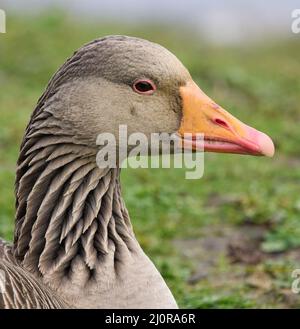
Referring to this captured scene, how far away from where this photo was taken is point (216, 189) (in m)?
9.86

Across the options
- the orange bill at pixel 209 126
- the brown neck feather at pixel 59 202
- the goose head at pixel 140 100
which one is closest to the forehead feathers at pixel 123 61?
the goose head at pixel 140 100

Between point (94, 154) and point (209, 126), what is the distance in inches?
27.8

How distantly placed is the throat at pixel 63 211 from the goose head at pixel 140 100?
0.19 meters

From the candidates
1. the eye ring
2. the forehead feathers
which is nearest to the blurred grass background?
the eye ring

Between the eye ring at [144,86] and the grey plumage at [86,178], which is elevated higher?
the eye ring at [144,86]

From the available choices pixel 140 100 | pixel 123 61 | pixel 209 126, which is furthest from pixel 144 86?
pixel 209 126

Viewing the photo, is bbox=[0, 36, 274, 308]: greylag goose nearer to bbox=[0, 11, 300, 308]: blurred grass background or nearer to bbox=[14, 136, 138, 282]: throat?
bbox=[14, 136, 138, 282]: throat

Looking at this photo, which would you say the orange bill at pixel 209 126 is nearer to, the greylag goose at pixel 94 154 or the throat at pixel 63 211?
the greylag goose at pixel 94 154

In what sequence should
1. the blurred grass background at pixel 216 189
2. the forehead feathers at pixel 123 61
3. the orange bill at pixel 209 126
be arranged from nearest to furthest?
1. the forehead feathers at pixel 123 61
2. the orange bill at pixel 209 126
3. the blurred grass background at pixel 216 189

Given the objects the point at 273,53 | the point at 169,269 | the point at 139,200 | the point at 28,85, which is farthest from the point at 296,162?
the point at 273,53

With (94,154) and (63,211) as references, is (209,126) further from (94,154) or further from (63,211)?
(63,211)

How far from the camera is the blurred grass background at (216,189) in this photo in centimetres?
739

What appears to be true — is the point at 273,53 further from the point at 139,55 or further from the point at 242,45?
the point at 139,55

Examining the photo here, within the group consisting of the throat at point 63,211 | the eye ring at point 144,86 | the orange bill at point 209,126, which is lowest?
the throat at point 63,211
